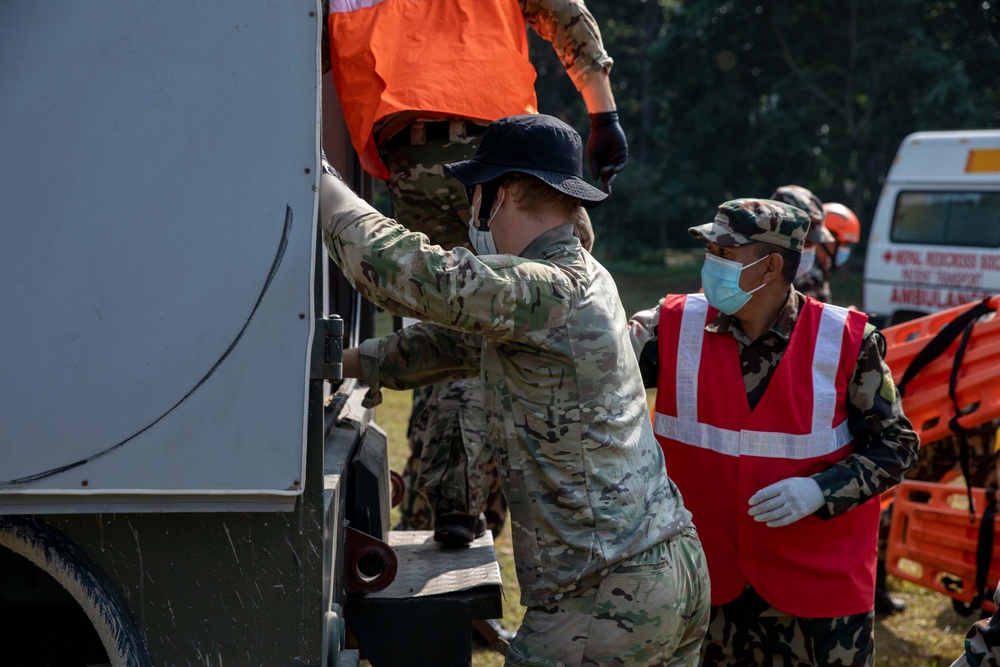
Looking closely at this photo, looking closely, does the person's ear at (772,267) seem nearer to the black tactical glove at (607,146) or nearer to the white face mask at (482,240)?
the black tactical glove at (607,146)

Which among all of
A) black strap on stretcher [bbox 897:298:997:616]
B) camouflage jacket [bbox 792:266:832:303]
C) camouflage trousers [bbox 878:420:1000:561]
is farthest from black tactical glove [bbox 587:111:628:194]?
camouflage trousers [bbox 878:420:1000:561]

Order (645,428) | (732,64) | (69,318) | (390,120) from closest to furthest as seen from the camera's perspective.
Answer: (69,318), (645,428), (390,120), (732,64)

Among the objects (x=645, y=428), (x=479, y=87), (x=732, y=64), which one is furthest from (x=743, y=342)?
(x=732, y=64)

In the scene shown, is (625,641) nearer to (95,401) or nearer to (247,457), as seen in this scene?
(247,457)

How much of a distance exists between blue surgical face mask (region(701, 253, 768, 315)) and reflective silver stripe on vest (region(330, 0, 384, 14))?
3.78 ft

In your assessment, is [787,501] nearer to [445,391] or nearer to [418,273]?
[445,391]

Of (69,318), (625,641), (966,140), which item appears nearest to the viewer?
(69,318)

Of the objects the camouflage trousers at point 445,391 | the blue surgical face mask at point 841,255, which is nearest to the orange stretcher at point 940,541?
the blue surgical face mask at point 841,255

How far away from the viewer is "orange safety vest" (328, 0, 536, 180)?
8.62ft

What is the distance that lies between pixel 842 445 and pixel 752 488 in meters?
0.28

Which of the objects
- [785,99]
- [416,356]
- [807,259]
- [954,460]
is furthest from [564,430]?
[785,99]

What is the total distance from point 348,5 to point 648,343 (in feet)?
4.08

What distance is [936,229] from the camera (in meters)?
11.6

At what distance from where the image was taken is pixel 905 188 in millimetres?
11906
